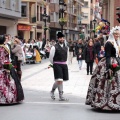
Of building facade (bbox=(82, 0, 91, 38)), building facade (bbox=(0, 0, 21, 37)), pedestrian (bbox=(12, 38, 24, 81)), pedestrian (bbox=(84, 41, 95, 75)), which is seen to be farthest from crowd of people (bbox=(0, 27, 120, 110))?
building facade (bbox=(82, 0, 91, 38))

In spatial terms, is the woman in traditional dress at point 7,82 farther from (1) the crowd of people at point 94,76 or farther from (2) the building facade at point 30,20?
(2) the building facade at point 30,20

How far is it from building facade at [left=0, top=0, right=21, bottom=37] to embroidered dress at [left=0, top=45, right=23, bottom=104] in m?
24.7

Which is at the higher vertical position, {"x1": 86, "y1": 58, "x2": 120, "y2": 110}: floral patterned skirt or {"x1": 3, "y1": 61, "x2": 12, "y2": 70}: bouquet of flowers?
{"x1": 3, "y1": 61, "x2": 12, "y2": 70}: bouquet of flowers

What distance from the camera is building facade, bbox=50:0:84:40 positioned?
7131 cm

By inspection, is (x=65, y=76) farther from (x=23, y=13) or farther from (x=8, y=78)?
(x=23, y=13)

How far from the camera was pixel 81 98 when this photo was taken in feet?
41.4

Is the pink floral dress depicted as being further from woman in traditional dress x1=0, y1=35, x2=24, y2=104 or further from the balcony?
the balcony

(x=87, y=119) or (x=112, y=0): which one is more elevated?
(x=112, y=0)

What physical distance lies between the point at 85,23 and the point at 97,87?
315 ft

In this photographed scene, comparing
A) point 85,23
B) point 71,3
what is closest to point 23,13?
point 71,3

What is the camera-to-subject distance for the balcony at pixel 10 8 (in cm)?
3584

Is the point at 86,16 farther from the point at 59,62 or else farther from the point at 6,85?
the point at 6,85

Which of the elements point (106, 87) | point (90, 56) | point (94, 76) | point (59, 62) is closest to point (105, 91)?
point (106, 87)

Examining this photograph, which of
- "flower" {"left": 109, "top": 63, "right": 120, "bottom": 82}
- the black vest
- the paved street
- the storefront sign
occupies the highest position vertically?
the storefront sign
